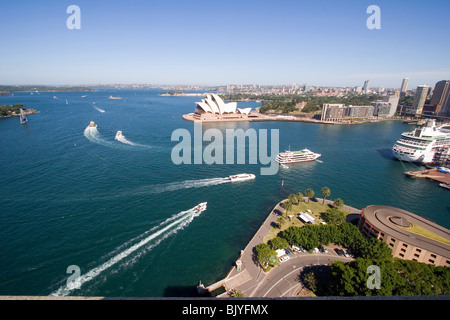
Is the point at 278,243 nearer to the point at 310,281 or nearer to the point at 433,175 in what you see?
the point at 310,281

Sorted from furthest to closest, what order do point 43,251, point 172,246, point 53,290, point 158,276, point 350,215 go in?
point 350,215 < point 172,246 < point 43,251 < point 158,276 < point 53,290

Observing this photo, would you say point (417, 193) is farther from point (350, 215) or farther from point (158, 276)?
point (158, 276)

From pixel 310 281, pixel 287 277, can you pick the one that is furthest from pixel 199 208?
pixel 310 281

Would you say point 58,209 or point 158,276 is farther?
point 58,209

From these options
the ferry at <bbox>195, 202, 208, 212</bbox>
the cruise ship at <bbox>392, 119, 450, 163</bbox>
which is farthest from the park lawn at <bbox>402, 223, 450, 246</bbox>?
the cruise ship at <bbox>392, 119, 450, 163</bbox>

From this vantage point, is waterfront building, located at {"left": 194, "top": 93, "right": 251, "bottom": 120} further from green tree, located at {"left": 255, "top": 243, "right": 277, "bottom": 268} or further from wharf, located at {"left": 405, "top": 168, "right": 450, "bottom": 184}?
green tree, located at {"left": 255, "top": 243, "right": 277, "bottom": 268}

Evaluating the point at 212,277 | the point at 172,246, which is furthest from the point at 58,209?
the point at 212,277
